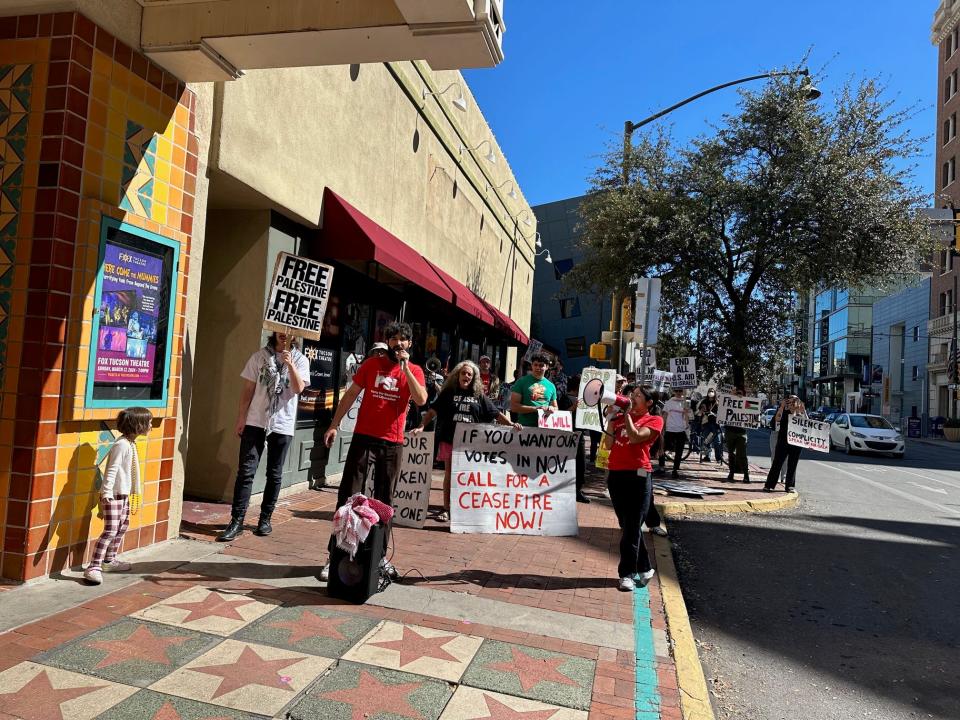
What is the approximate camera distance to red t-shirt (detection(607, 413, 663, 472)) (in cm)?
533

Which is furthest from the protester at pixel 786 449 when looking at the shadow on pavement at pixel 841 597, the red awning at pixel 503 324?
the red awning at pixel 503 324

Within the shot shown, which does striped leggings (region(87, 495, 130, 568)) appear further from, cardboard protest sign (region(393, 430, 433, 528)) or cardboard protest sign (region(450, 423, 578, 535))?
cardboard protest sign (region(450, 423, 578, 535))

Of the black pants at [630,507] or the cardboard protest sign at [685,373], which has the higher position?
the cardboard protest sign at [685,373]

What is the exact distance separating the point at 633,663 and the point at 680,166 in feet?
40.1

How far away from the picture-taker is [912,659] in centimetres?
445

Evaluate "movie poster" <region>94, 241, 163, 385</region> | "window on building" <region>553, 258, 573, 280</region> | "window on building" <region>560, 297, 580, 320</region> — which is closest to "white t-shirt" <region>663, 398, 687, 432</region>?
"movie poster" <region>94, 241, 163, 385</region>

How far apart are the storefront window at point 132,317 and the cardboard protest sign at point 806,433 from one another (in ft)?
31.6

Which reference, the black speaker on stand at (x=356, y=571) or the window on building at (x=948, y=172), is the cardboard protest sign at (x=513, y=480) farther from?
the window on building at (x=948, y=172)

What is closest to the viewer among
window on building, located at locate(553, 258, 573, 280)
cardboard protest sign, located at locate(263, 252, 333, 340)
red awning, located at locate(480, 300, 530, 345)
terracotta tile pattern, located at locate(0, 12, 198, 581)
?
terracotta tile pattern, located at locate(0, 12, 198, 581)

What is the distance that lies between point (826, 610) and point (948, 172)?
181 feet

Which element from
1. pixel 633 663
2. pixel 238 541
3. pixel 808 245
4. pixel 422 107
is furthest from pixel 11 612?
pixel 808 245

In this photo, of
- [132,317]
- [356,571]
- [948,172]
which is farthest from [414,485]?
[948,172]

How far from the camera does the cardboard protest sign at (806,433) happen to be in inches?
A: 432

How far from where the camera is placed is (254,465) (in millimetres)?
5770
